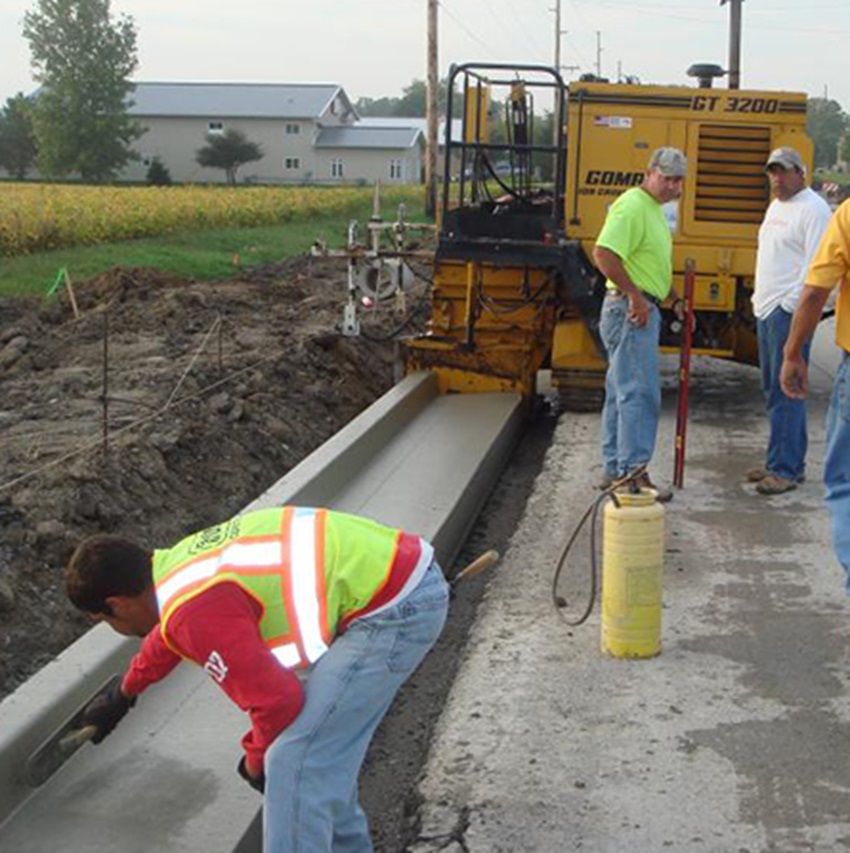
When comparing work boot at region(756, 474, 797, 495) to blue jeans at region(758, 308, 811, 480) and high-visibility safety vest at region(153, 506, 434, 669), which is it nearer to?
blue jeans at region(758, 308, 811, 480)

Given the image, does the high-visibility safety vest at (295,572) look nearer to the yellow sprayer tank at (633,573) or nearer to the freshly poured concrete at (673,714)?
the freshly poured concrete at (673,714)

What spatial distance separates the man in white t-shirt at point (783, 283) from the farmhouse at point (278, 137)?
8868 cm

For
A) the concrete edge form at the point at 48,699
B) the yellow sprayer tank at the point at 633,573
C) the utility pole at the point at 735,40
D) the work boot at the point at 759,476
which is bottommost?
the work boot at the point at 759,476

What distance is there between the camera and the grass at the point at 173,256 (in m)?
21.5

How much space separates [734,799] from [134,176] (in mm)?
98258

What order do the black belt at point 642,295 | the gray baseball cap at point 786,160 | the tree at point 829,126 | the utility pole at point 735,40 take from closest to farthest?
the black belt at point 642,295
the gray baseball cap at point 786,160
the utility pole at point 735,40
the tree at point 829,126

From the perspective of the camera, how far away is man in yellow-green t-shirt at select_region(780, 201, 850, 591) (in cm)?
555

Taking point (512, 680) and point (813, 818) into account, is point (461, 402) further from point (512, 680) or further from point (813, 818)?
point (813, 818)

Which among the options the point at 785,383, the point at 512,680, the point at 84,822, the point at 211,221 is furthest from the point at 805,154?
the point at 211,221

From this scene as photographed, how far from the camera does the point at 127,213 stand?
3086 cm

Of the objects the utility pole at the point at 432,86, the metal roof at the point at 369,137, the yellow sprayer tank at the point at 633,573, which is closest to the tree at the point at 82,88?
the metal roof at the point at 369,137

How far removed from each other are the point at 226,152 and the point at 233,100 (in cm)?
1388

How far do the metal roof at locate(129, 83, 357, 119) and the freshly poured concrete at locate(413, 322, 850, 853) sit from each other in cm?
9312

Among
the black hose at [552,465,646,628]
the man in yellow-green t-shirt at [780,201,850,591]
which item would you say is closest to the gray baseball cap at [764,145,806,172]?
the man in yellow-green t-shirt at [780,201,850,591]
